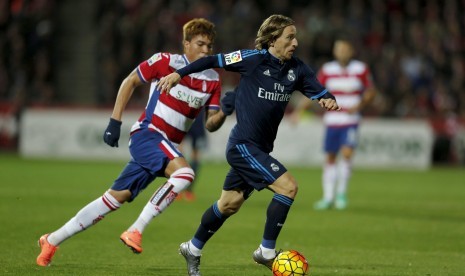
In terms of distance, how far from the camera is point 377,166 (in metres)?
21.9

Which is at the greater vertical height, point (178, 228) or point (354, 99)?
point (354, 99)

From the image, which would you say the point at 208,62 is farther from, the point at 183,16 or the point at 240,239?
the point at 183,16

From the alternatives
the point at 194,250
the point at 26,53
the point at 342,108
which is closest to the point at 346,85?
the point at 342,108

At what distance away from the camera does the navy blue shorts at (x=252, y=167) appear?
718cm

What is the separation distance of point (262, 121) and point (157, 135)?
111cm

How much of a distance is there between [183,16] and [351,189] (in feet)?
33.0

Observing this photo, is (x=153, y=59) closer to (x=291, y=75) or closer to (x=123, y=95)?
(x=123, y=95)

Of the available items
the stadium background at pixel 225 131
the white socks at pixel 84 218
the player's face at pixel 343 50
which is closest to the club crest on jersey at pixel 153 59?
the white socks at pixel 84 218

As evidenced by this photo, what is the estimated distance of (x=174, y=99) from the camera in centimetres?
804

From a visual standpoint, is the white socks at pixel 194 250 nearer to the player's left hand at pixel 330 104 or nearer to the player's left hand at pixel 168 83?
the player's left hand at pixel 168 83

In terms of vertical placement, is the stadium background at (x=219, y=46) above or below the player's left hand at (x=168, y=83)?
below

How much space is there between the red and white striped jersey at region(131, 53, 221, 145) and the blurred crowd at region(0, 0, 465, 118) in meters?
15.3

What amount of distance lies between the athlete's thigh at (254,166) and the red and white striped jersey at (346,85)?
20.4 ft

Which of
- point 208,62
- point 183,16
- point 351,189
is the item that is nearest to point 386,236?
point 208,62
